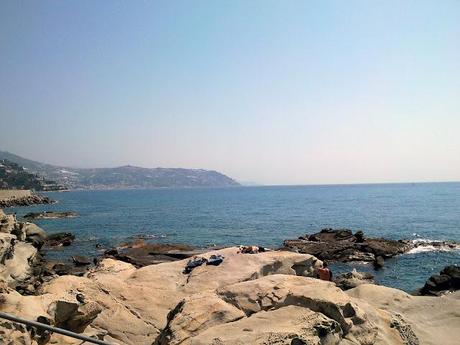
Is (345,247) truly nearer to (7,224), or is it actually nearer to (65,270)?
(65,270)

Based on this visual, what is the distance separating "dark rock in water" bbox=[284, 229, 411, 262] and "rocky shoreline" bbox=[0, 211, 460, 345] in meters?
16.7

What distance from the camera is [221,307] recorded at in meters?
12.5

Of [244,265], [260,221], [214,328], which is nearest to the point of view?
[214,328]

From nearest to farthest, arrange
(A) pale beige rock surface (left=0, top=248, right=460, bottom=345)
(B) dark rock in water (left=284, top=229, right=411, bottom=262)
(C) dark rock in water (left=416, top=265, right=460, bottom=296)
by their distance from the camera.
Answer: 1. (A) pale beige rock surface (left=0, top=248, right=460, bottom=345)
2. (C) dark rock in water (left=416, top=265, right=460, bottom=296)
3. (B) dark rock in water (left=284, top=229, right=411, bottom=262)

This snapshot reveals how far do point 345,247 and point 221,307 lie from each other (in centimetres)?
3360

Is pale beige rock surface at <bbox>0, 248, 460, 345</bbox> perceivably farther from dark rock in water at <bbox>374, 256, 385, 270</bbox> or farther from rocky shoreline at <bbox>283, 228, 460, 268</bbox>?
rocky shoreline at <bbox>283, 228, 460, 268</bbox>

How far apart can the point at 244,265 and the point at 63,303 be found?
1108 cm

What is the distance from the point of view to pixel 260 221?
76375mm

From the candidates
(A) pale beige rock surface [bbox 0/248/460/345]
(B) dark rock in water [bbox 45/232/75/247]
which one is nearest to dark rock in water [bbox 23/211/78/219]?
(B) dark rock in water [bbox 45/232/75/247]

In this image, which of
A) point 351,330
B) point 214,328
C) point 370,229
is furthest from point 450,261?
point 214,328

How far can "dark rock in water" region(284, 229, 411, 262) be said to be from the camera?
40250mm

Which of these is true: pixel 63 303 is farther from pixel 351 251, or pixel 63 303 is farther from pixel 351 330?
pixel 351 251

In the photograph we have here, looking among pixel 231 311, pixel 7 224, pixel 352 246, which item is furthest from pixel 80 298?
pixel 352 246

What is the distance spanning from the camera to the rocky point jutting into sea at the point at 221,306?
10.6 metres
